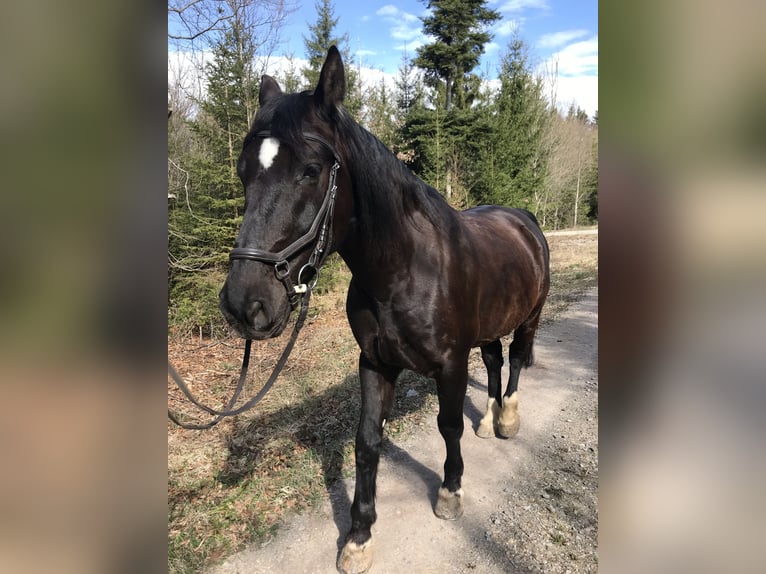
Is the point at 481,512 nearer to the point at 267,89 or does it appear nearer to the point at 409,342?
the point at 409,342

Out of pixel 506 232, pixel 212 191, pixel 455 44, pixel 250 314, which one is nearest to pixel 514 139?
pixel 455 44

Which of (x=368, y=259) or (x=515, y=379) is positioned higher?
(x=368, y=259)

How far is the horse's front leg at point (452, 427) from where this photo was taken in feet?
Answer: 8.10

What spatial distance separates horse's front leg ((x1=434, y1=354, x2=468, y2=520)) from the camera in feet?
8.10

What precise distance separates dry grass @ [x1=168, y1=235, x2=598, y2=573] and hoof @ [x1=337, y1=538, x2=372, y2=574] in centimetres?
55

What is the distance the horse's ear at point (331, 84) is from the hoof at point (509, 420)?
9.66 feet

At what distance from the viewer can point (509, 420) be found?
12.2ft

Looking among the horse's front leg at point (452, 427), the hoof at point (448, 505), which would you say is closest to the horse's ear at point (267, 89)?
the horse's front leg at point (452, 427)

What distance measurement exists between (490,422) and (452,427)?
1.32 m

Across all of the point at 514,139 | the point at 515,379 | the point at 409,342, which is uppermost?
the point at 514,139

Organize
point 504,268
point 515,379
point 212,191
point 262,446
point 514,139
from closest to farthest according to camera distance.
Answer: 1. point 504,268
2. point 262,446
3. point 515,379
4. point 212,191
5. point 514,139

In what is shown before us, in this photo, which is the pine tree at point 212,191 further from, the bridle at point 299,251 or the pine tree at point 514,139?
the pine tree at point 514,139
